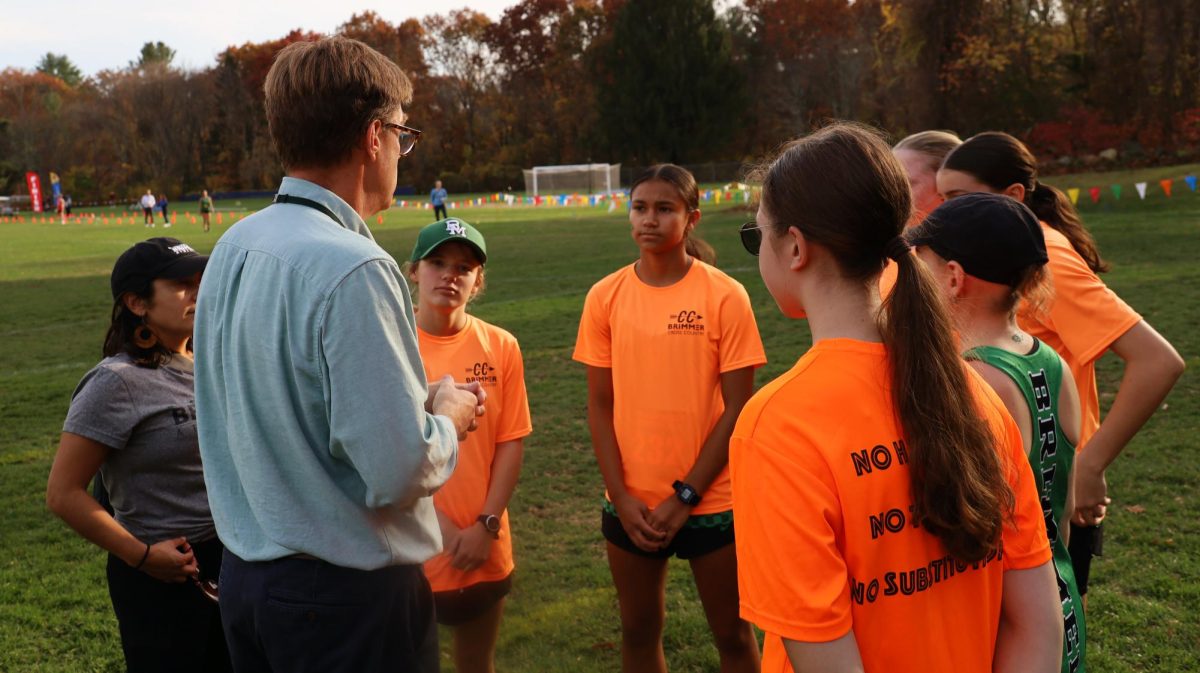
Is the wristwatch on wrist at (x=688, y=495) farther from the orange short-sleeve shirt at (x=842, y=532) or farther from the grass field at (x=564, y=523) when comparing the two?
the orange short-sleeve shirt at (x=842, y=532)

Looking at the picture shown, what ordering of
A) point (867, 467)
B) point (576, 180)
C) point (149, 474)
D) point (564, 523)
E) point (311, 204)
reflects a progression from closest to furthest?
point (867, 467) → point (311, 204) → point (149, 474) → point (564, 523) → point (576, 180)

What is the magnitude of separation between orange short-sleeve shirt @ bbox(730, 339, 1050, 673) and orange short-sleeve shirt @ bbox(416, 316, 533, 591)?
1.94 m

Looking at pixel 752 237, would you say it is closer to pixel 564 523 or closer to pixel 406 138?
pixel 406 138

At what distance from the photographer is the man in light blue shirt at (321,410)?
1979mm

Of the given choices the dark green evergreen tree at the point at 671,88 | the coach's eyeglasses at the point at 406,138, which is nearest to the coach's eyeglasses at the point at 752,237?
the coach's eyeglasses at the point at 406,138

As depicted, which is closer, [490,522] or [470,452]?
[490,522]

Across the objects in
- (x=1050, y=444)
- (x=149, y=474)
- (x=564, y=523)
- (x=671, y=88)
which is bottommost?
(x=564, y=523)

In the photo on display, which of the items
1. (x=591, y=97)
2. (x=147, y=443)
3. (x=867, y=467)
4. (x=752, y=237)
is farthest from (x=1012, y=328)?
(x=591, y=97)

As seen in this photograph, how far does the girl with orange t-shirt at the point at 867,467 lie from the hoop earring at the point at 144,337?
7.52 ft

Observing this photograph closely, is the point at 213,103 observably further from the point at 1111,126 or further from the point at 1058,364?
the point at 1058,364

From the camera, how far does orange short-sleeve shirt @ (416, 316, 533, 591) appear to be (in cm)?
355

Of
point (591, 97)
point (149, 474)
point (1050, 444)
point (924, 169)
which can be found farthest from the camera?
point (591, 97)

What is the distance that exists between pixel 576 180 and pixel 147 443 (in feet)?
190

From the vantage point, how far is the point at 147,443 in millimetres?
3061
